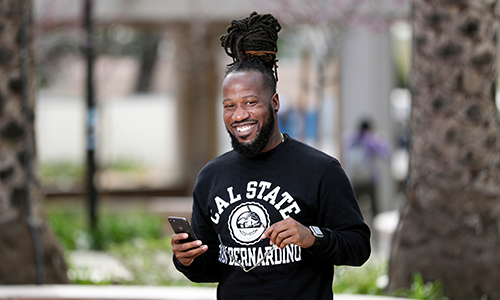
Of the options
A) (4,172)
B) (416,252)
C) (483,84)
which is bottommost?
(416,252)

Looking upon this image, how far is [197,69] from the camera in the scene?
1437cm

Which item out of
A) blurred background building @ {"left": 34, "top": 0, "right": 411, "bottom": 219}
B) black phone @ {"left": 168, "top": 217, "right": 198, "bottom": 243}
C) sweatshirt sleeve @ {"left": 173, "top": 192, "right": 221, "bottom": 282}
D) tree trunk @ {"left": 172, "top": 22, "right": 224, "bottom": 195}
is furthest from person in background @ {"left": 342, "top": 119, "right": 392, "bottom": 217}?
black phone @ {"left": 168, "top": 217, "right": 198, "bottom": 243}

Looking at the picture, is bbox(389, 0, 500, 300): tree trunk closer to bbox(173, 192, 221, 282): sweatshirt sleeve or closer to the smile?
bbox(173, 192, 221, 282): sweatshirt sleeve

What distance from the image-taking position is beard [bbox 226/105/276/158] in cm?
258

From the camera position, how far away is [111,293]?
16.9 ft

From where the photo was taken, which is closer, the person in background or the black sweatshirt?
the black sweatshirt

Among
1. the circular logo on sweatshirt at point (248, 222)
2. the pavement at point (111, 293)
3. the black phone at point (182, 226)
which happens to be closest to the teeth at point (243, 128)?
the circular logo on sweatshirt at point (248, 222)

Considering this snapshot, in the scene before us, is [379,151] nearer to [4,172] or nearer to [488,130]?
[488,130]

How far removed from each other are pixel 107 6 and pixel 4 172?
712cm

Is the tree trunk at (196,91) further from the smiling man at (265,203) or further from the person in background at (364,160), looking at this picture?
the smiling man at (265,203)

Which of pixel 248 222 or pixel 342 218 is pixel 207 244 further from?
pixel 342 218

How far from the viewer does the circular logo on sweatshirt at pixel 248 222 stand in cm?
254

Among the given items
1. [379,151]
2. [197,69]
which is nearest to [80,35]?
[197,69]

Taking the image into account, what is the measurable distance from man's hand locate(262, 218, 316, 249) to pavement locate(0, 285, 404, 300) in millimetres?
2687
